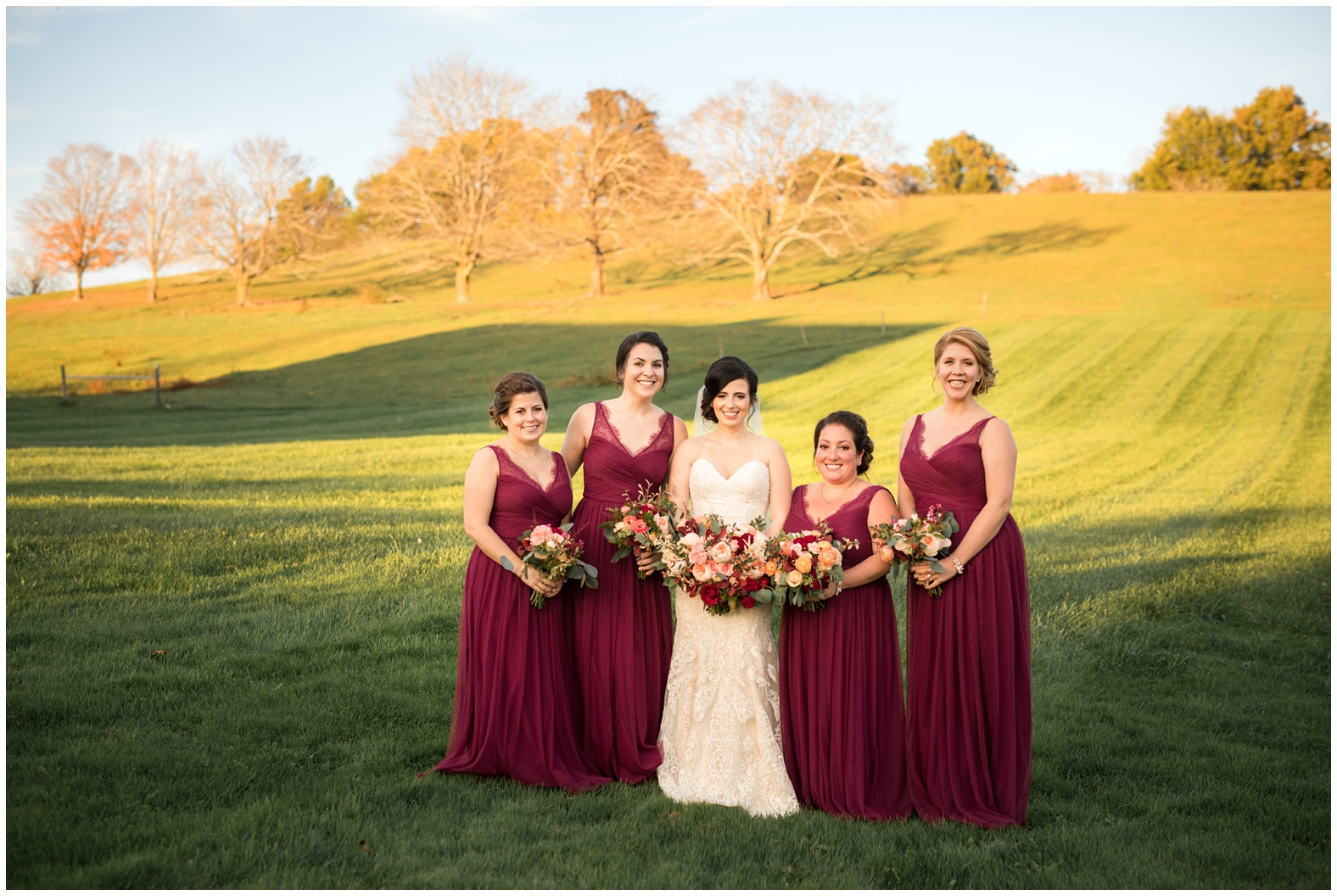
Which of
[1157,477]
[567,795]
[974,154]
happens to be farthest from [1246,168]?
[567,795]

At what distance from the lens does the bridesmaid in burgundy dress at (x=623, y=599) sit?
233 inches

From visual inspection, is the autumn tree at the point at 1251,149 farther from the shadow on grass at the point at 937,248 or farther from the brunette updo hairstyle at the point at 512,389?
the brunette updo hairstyle at the point at 512,389

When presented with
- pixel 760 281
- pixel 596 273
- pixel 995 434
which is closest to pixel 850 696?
pixel 995 434

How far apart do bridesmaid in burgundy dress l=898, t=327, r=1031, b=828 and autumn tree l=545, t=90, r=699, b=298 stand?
5052cm

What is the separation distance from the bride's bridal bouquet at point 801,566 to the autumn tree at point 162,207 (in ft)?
211

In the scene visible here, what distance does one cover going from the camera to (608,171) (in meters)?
55.1

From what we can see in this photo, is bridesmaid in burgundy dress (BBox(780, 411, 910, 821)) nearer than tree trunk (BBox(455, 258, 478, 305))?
Yes

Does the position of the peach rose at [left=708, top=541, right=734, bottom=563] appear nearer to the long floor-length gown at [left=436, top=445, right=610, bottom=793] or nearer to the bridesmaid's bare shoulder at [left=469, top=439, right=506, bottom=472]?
the long floor-length gown at [left=436, top=445, right=610, bottom=793]

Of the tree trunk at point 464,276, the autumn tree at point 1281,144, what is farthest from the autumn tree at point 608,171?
the autumn tree at point 1281,144

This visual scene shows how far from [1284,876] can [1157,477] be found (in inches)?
572

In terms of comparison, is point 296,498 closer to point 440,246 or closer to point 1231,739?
point 1231,739

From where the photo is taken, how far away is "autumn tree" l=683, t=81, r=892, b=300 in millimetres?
50281

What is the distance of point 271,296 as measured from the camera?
207ft

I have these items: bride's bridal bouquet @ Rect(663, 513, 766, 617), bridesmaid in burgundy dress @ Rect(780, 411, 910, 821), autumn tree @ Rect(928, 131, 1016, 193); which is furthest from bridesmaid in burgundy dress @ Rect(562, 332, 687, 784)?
autumn tree @ Rect(928, 131, 1016, 193)
